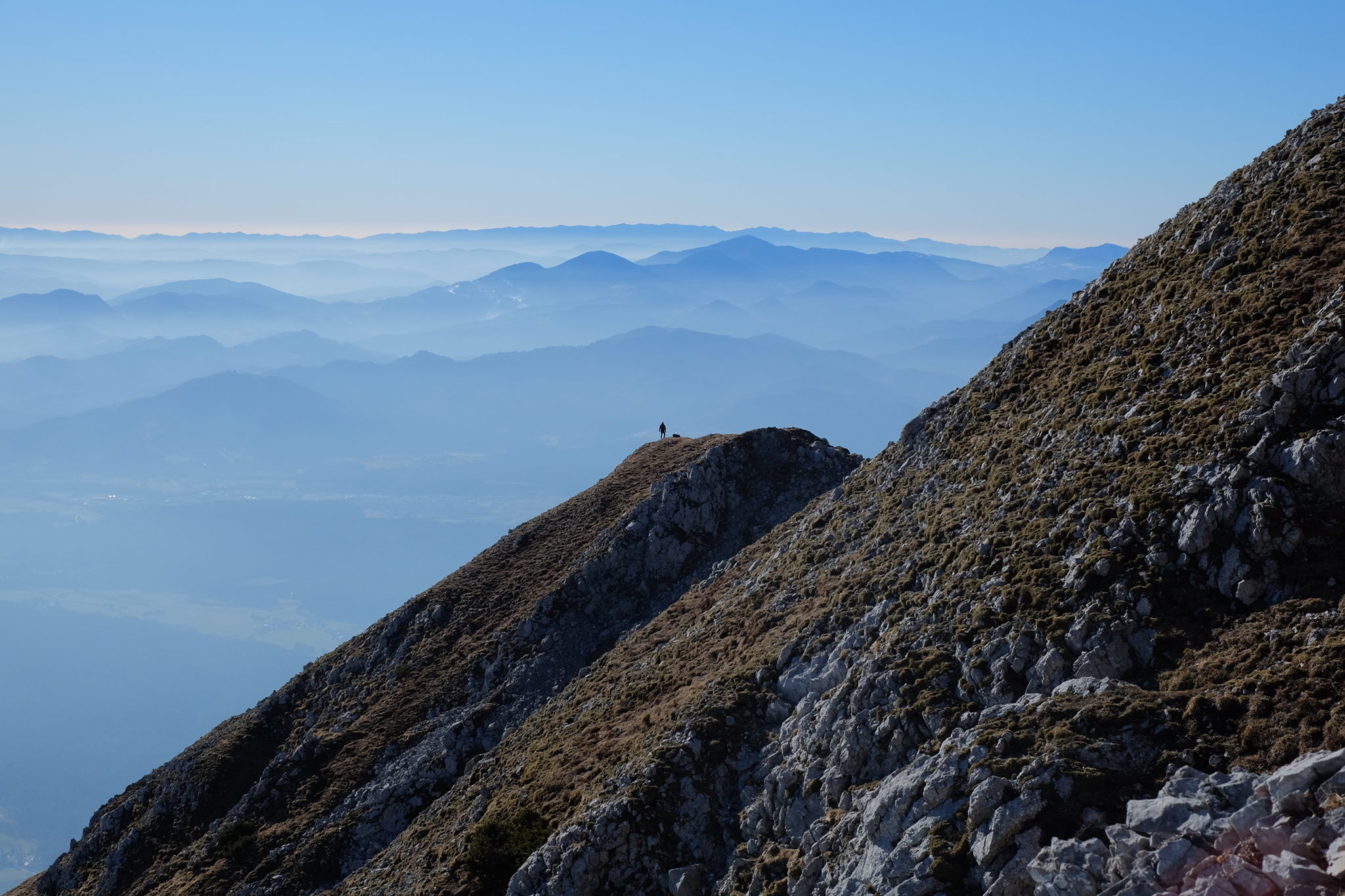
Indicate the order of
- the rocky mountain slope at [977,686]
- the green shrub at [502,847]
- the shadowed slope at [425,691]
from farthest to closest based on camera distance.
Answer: the shadowed slope at [425,691]
the green shrub at [502,847]
the rocky mountain slope at [977,686]

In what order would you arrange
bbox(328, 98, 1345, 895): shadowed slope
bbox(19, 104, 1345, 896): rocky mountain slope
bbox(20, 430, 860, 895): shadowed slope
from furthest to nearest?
bbox(20, 430, 860, 895): shadowed slope < bbox(328, 98, 1345, 895): shadowed slope < bbox(19, 104, 1345, 896): rocky mountain slope

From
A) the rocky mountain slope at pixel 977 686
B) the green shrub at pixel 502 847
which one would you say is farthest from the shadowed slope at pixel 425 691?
the green shrub at pixel 502 847

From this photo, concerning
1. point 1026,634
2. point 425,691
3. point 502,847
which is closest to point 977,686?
point 1026,634

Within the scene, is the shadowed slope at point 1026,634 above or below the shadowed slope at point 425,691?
above

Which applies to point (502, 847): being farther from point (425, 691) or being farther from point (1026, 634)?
point (425, 691)

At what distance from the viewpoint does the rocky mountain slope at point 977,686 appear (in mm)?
16391

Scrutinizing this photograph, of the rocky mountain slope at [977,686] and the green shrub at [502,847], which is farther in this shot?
the green shrub at [502,847]

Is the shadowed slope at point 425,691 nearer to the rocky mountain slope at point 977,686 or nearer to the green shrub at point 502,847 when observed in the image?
the rocky mountain slope at point 977,686

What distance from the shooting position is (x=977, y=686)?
22.5 metres

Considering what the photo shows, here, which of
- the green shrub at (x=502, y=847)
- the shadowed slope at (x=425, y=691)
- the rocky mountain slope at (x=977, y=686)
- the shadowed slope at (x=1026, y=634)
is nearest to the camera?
the rocky mountain slope at (x=977, y=686)

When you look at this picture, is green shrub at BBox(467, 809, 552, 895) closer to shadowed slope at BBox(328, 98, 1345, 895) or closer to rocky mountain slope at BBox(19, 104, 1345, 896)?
rocky mountain slope at BBox(19, 104, 1345, 896)

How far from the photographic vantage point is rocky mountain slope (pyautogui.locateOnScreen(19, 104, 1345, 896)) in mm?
16391

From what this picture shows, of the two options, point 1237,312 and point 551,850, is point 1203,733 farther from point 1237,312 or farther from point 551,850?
point 551,850

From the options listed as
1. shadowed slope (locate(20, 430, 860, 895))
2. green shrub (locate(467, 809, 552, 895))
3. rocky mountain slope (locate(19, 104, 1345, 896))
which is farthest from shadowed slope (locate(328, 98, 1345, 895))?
shadowed slope (locate(20, 430, 860, 895))
